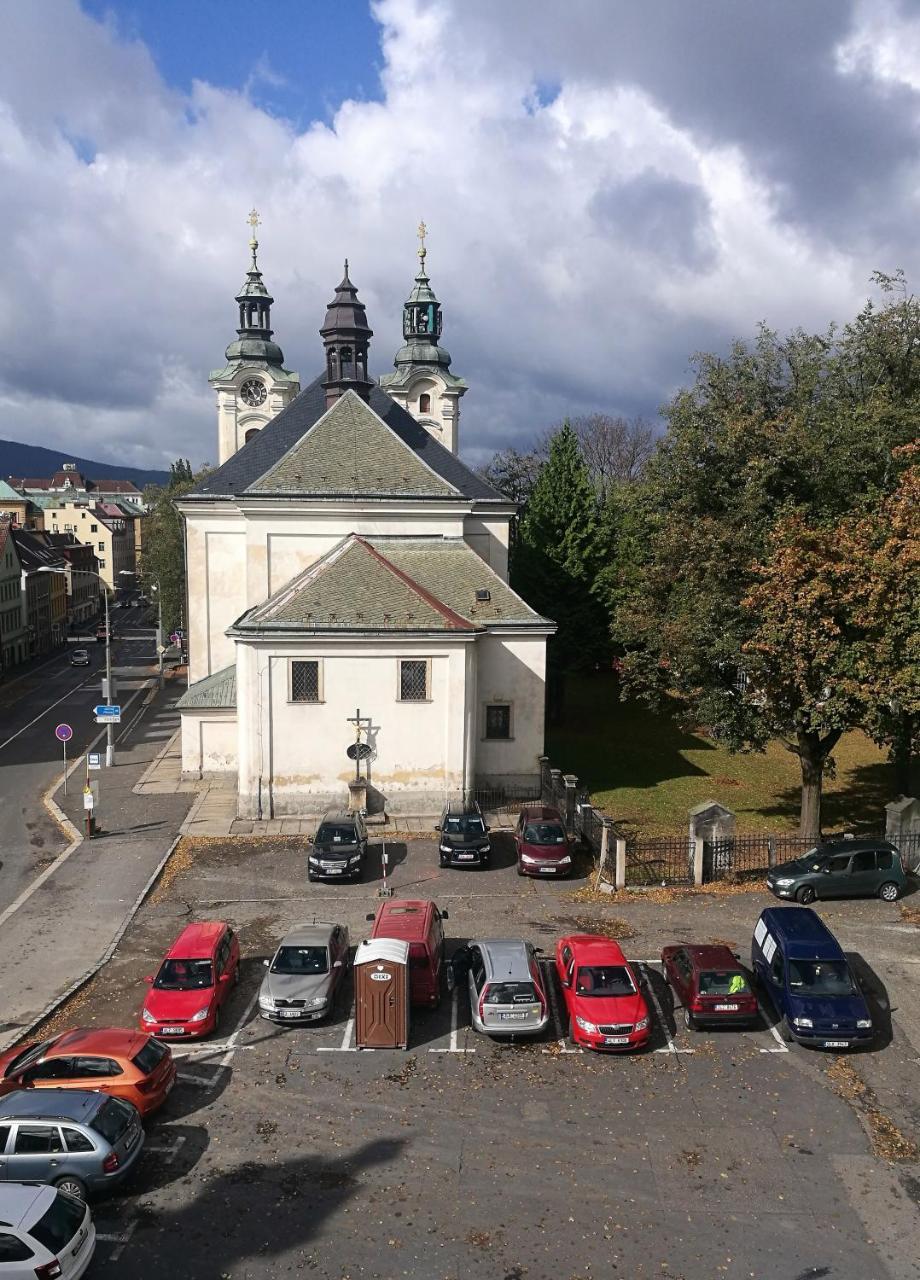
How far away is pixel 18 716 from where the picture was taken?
5406 cm

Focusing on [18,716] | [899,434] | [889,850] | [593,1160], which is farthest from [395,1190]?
[18,716]

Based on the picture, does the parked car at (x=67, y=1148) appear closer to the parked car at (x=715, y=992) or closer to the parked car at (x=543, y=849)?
the parked car at (x=715, y=992)

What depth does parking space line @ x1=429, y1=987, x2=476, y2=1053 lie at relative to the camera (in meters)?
17.6

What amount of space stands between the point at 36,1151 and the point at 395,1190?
4.88m

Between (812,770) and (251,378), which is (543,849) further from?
(251,378)

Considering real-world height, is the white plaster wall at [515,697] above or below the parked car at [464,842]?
above

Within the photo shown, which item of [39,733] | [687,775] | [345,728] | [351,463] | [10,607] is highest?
[351,463]

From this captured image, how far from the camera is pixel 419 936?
19.5 m

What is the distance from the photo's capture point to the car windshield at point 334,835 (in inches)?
1061

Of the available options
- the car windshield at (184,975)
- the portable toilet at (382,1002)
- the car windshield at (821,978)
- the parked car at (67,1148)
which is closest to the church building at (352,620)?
the car windshield at (184,975)

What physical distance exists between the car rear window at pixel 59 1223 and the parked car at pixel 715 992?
10.9 m

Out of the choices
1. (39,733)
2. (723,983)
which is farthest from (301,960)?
(39,733)

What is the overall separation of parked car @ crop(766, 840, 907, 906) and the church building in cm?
1136

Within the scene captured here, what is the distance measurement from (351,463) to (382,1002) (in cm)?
2368
